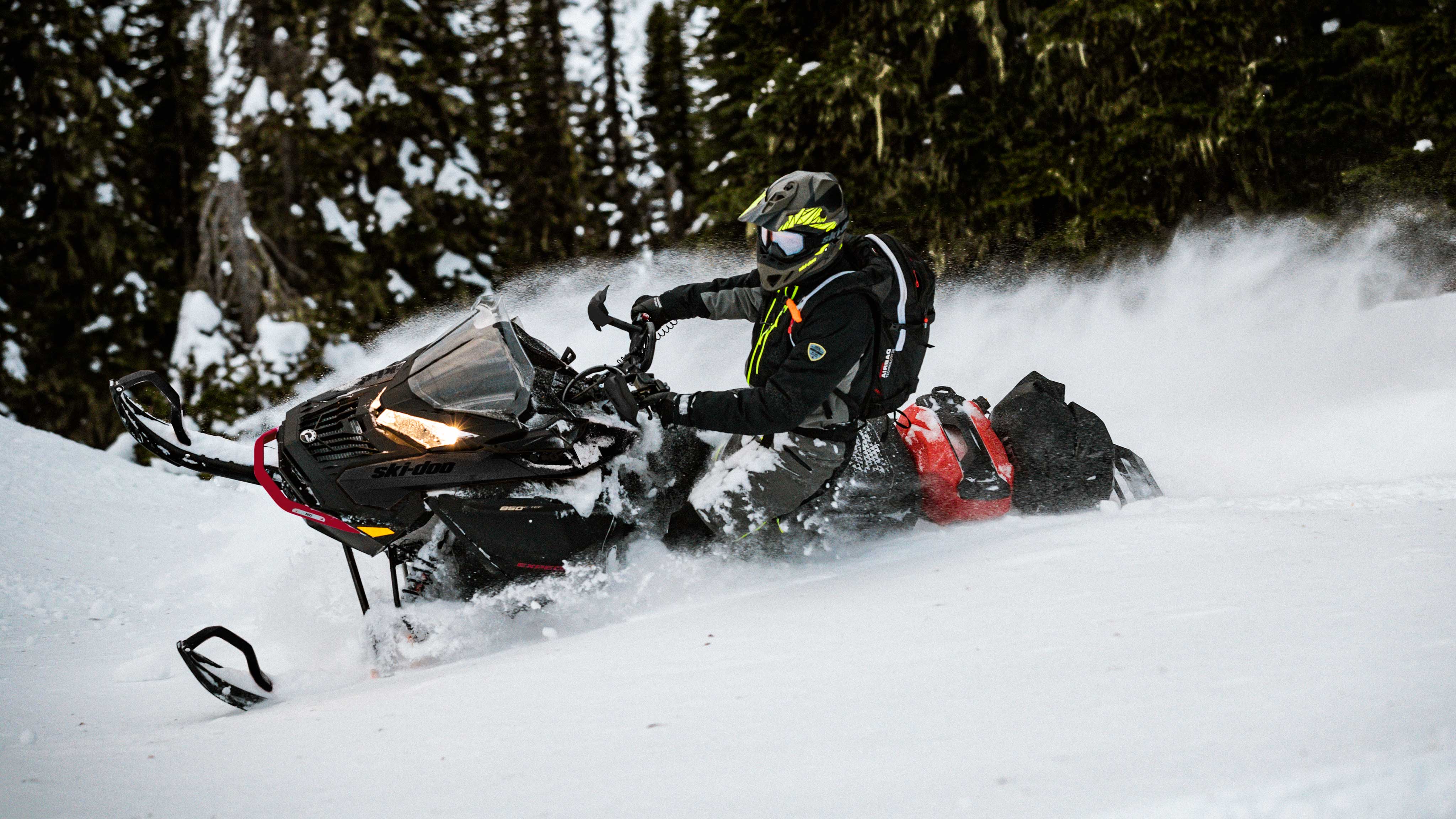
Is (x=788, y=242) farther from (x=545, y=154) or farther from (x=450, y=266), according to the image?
(x=545, y=154)

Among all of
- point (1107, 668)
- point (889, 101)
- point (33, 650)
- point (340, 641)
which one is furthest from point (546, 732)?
point (889, 101)

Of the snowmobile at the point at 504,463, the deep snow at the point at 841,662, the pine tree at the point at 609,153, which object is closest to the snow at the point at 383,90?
the deep snow at the point at 841,662

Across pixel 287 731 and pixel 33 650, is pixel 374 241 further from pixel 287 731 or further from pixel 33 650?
pixel 287 731

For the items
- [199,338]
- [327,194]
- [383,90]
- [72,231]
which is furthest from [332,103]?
[72,231]

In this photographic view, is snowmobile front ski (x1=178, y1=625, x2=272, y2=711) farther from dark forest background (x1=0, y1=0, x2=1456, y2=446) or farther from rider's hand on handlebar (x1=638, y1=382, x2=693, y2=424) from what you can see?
dark forest background (x1=0, y1=0, x2=1456, y2=446)

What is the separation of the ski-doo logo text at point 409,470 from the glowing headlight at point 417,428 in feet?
0.22

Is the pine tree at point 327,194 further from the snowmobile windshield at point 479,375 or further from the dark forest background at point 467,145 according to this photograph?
the snowmobile windshield at point 479,375

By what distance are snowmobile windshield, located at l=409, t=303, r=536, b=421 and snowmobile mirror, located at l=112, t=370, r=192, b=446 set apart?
0.79m

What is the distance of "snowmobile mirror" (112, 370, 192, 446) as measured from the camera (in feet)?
10.2

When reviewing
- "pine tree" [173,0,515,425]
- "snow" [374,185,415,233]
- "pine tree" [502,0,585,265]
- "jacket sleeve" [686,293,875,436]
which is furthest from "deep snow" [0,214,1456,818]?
"pine tree" [502,0,585,265]

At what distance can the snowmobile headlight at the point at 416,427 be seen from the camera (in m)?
3.24

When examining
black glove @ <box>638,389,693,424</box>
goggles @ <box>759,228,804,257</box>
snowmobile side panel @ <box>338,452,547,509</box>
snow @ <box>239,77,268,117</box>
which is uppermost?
snow @ <box>239,77,268,117</box>

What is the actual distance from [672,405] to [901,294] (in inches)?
40.2

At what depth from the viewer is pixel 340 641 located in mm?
3674
